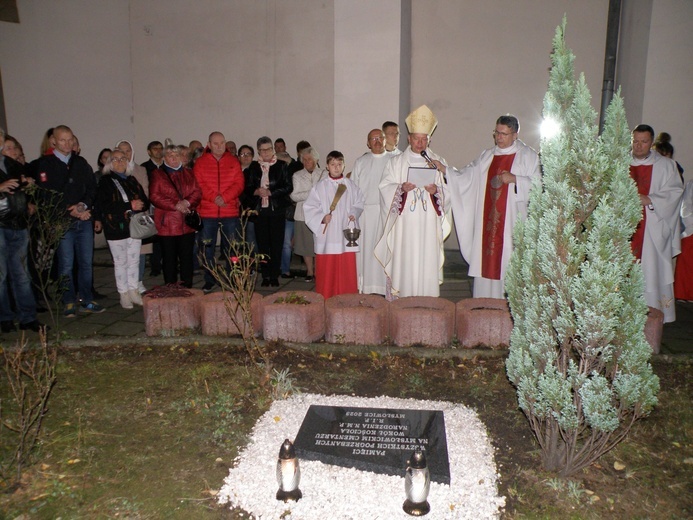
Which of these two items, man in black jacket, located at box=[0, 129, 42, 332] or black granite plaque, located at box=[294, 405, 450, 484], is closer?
black granite plaque, located at box=[294, 405, 450, 484]

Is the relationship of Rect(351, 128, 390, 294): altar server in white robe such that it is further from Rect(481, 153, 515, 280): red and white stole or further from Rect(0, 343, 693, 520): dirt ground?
Rect(0, 343, 693, 520): dirt ground

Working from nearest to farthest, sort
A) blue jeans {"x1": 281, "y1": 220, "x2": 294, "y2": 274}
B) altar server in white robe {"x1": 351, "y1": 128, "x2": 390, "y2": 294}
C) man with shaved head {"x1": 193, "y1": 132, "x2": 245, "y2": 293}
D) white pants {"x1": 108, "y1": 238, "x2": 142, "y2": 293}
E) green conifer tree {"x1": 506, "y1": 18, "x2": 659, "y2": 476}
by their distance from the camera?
1. green conifer tree {"x1": 506, "y1": 18, "x2": 659, "y2": 476}
2. white pants {"x1": 108, "y1": 238, "x2": 142, "y2": 293}
3. altar server in white robe {"x1": 351, "y1": 128, "x2": 390, "y2": 294}
4. man with shaved head {"x1": 193, "y1": 132, "x2": 245, "y2": 293}
5. blue jeans {"x1": 281, "y1": 220, "x2": 294, "y2": 274}

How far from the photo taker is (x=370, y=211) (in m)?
7.41

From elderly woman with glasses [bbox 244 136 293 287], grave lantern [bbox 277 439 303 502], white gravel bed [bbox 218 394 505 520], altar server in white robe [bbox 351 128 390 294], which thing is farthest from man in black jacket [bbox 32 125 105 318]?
grave lantern [bbox 277 439 303 502]

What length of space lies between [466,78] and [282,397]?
728 cm

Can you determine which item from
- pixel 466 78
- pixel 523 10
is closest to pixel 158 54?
pixel 466 78

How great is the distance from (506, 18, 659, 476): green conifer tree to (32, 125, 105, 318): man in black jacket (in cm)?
504

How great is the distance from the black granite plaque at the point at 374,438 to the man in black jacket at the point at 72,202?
12.4 ft

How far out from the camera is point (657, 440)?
3.84 m

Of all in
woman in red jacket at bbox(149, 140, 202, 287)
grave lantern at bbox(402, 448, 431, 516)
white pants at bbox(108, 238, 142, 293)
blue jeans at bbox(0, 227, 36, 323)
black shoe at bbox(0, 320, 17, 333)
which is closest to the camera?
grave lantern at bbox(402, 448, 431, 516)

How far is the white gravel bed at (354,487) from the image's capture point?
3059 mm

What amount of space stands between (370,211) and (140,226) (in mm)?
2804

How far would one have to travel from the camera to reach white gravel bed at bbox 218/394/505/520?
3.06m

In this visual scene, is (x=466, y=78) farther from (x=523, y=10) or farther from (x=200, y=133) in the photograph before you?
(x=200, y=133)
